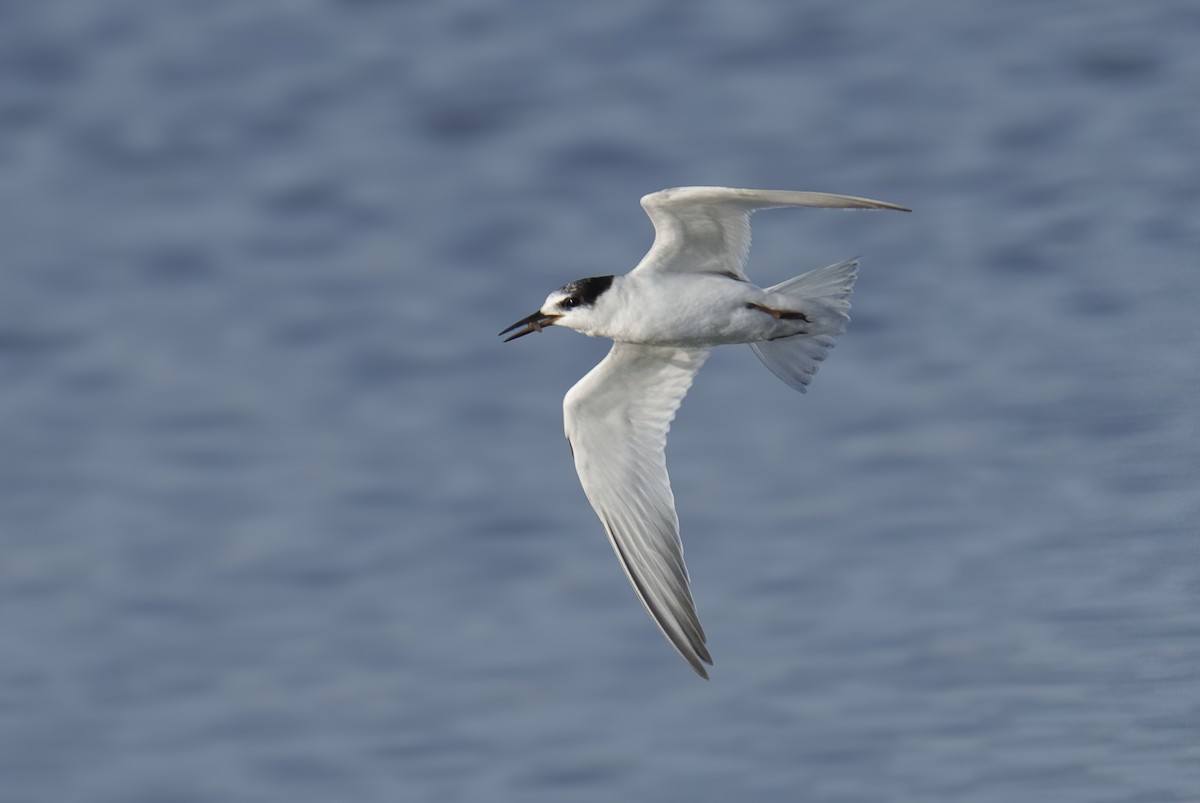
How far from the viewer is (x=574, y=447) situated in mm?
12109

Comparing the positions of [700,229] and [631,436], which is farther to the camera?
[631,436]

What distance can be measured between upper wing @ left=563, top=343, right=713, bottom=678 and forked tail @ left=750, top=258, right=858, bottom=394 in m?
0.63

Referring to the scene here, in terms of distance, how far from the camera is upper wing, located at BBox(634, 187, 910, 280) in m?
10.8

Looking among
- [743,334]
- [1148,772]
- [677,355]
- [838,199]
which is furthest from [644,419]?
[1148,772]

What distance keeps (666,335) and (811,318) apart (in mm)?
629

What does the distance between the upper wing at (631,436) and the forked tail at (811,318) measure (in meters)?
0.63

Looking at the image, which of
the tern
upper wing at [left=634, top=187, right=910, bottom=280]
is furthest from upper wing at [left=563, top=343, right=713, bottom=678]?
upper wing at [left=634, top=187, right=910, bottom=280]

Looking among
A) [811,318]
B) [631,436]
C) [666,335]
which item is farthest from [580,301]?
[631,436]

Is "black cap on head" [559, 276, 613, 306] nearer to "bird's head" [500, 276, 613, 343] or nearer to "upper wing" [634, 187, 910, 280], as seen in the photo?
"bird's head" [500, 276, 613, 343]

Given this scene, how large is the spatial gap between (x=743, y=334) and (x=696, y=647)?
137cm

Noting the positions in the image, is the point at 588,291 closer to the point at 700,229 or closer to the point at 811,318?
the point at 700,229

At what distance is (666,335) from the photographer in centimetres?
1109

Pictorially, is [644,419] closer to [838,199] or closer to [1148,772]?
[838,199]

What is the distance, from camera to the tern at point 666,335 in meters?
A: 11.0
